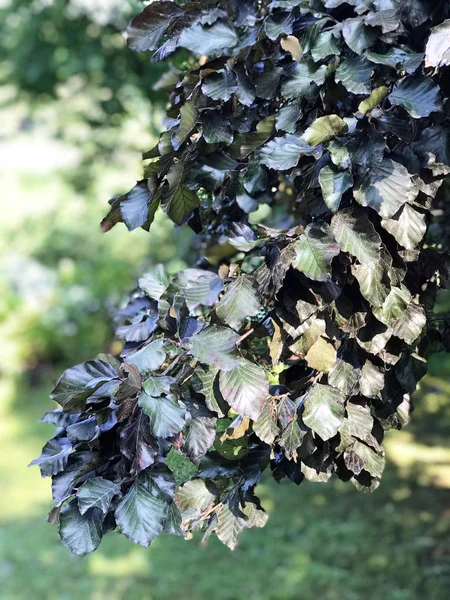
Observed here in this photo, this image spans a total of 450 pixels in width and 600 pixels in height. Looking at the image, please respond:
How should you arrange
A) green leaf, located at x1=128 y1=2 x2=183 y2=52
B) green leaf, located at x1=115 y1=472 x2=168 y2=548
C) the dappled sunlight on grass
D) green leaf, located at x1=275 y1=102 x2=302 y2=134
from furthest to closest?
the dappled sunlight on grass
green leaf, located at x1=128 y1=2 x2=183 y2=52
green leaf, located at x1=275 y1=102 x2=302 y2=134
green leaf, located at x1=115 y1=472 x2=168 y2=548

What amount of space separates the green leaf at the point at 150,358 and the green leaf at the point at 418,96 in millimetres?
576

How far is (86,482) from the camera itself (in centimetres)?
97

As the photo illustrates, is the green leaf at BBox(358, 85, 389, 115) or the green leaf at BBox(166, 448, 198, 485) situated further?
the green leaf at BBox(166, 448, 198, 485)

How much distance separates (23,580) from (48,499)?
3.21ft

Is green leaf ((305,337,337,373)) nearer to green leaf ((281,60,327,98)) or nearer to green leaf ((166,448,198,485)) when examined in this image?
green leaf ((166,448,198,485))

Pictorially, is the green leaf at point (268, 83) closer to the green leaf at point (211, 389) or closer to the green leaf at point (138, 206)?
the green leaf at point (138, 206)

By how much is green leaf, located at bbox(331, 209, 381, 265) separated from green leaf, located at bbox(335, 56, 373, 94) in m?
0.22

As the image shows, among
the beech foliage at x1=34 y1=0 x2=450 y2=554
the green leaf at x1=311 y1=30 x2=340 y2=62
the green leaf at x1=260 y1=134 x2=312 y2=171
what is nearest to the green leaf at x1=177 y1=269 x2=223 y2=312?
the beech foliage at x1=34 y1=0 x2=450 y2=554

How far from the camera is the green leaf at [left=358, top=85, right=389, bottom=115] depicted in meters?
1.03

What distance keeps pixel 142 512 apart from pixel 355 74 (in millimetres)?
811

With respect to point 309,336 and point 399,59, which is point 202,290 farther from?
point 399,59

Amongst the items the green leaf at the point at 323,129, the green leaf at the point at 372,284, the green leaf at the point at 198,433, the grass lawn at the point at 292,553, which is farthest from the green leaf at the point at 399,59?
the grass lawn at the point at 292,553

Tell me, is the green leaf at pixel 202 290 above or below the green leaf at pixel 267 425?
above

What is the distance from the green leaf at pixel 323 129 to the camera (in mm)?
1007
